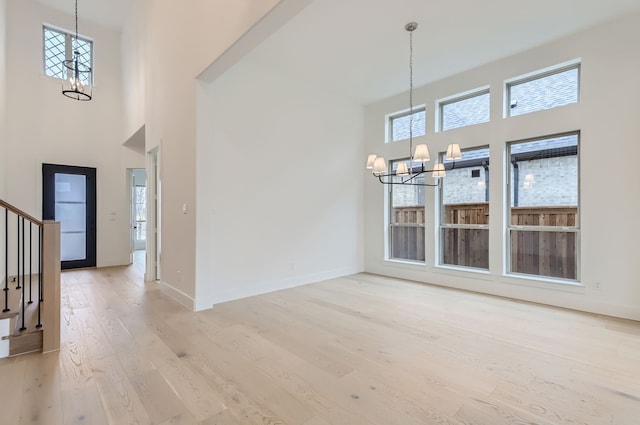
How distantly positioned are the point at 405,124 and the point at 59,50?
7499 millimetres

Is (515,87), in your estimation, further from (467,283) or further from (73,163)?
(73,163)

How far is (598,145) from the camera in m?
3.83

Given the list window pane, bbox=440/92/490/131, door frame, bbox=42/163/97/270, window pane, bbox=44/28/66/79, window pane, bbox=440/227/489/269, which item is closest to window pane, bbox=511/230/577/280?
window pane, bbox=440/227/489/269

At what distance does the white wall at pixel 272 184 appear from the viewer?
4.20m

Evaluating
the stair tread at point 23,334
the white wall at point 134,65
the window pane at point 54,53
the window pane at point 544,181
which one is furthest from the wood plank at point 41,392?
the window pane at point 54,53

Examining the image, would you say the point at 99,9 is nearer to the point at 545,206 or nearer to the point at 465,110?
the point at 465,110

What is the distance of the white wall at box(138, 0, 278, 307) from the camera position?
138 inches

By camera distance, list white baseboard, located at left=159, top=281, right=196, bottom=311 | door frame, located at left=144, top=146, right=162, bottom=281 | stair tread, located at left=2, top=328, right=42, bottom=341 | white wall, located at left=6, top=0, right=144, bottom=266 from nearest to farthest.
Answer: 1. stair tread, located at left=2, top=328, right=42, bottom=341
2. white baseboard, located at left=159, top=281, right=196, bottom=311
3. door frame, located at left=144, top=146, right=162, bottom=281
4. white wall, located at left=6, top=0, right=144, bottom=266

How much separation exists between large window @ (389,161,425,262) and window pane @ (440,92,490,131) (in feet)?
3.12

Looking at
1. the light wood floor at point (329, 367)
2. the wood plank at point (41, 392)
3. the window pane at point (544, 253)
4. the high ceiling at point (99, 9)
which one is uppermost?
the high ceiling at point (99, 9)

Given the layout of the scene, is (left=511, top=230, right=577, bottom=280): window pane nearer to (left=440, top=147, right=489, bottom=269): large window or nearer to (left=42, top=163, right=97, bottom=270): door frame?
(left=440, top=147, right=489, bottom=269): large window

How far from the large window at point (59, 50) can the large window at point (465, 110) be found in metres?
7.10

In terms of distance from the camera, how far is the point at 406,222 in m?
5.93

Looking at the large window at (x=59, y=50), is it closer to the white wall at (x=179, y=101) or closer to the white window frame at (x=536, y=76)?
the white wall at (x=179, y=101)
